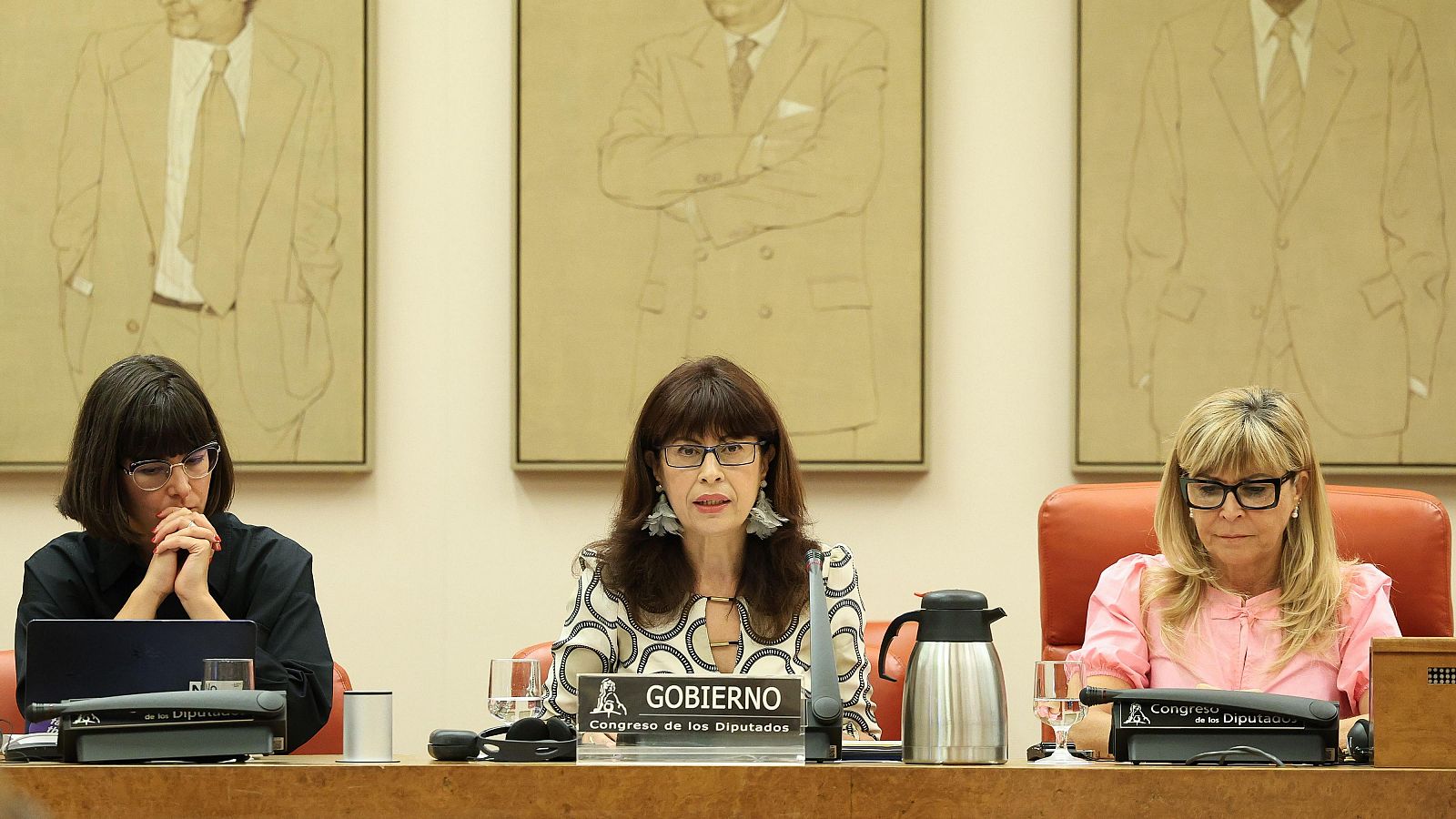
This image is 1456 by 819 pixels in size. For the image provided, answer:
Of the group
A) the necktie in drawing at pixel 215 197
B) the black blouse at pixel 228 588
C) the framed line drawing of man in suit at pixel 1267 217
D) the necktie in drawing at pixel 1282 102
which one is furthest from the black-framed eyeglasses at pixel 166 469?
the necktie in drawing at pixel 1282 102

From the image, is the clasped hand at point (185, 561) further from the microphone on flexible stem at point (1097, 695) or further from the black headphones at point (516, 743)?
the microphone on flexible stem at point (1097, 695)

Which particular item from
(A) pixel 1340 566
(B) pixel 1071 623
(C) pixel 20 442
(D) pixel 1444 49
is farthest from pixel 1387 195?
(C) pixel 20 442

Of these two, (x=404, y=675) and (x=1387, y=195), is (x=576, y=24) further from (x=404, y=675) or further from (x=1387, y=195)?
(x=1387, y=195)

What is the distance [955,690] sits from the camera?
1733 millimetres

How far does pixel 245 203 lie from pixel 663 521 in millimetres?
1411

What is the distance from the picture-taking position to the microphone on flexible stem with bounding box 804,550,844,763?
1792mm

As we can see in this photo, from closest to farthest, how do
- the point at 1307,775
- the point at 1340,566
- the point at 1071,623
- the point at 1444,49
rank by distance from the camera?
the point at 1307,775
the point at 1340,566
the point at 1071,623
the point at 1444,49

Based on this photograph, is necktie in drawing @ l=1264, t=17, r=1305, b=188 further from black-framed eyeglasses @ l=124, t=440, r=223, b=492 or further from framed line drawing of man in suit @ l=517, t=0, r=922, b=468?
black-framed eyeglasses @ l=124, t=440, r=223, b=492

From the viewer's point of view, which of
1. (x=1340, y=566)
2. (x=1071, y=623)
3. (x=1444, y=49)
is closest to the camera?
(x=1340, y=566)

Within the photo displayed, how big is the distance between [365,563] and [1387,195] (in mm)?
2404

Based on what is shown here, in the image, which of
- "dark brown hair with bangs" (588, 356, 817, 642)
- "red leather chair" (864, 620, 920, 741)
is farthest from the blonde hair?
"dark brown hair with bangs" (588, 356, 817, 642)

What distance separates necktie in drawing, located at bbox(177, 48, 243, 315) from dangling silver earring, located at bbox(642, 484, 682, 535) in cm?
133

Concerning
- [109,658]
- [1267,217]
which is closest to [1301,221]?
[1267,217]

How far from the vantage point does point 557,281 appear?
10.8 feet
